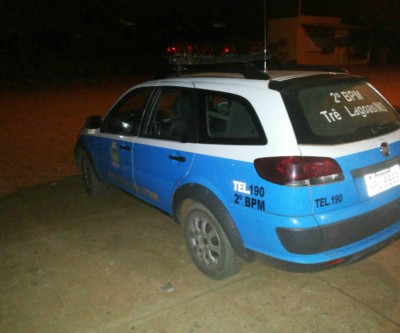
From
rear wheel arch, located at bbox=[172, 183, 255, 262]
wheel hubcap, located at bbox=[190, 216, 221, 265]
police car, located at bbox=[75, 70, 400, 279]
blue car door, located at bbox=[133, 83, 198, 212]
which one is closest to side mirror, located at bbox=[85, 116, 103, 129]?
blue car door, located at bbox=[133, 83, 198, 212]

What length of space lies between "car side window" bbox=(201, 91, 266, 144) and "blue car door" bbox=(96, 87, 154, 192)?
969 mm

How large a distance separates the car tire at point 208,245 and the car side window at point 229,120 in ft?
1.96

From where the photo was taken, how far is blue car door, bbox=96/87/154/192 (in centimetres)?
423

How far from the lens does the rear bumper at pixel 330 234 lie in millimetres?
2670

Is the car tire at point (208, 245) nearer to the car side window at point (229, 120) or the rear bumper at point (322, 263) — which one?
the rear bumper at point (322, 263)

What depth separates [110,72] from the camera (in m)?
26.2

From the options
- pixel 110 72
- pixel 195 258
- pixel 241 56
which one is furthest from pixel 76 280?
pixel 110 72

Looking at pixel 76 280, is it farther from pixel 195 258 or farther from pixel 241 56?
pixel 241 56

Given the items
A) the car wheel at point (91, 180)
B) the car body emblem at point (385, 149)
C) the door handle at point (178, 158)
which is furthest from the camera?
the car wheel at point (91, 180)

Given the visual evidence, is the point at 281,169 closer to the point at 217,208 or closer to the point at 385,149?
the point at 217,208

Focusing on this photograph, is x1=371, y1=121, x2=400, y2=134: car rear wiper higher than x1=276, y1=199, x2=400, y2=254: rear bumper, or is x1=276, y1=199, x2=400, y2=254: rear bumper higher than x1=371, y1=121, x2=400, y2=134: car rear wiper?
x1=371, y1=121, x2=400, y2=134: car rear wiper

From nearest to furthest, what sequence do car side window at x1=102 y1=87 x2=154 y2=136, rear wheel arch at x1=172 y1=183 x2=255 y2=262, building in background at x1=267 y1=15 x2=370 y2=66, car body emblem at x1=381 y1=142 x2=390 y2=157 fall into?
car body emblem at x1=381 y1=142 x2=390 y2=157 → rear wheel arch at x1=172 y1=183 x2=255 y2=262 → car side window at x1=102 y1=87 x2=154 y2=136 → building in background at x1=267 y1=15 x2=370 y2=66

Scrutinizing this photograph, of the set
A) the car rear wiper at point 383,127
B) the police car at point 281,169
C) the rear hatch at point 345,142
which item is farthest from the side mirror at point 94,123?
the car rear wiper at point 383,127

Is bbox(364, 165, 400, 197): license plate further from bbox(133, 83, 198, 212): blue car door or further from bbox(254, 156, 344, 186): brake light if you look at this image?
bbox(133, 83, 198, 212): blue car door
